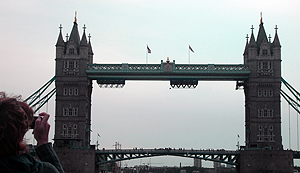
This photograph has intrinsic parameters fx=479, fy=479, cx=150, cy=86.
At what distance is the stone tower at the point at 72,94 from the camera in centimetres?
8188

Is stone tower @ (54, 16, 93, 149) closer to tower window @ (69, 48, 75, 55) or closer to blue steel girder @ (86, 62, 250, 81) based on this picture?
tower window @ (69, 48, 75, 55)

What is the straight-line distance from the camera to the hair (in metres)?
5.30

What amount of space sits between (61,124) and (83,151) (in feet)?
21.7

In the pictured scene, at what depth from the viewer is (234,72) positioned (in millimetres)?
84188

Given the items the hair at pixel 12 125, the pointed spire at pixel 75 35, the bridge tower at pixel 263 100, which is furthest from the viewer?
the pointed spire at pixel 75 35

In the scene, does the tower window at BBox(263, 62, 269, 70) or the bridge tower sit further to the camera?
the tower window at BBox(263, 62, 269, 70)

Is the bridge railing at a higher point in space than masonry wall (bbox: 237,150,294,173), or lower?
higher

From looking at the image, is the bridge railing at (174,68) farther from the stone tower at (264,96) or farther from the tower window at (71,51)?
the tower window at (71,51)

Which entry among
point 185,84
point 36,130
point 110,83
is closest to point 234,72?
point 185,84

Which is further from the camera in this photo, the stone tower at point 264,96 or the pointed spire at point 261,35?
the pointed spire at point 261,35

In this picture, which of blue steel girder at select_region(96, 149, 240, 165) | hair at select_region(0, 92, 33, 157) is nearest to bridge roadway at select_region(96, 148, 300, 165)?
blue steel girder at select_region(96, 149, 240, 165)

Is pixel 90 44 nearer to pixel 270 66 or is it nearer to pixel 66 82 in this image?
pixel 66 82

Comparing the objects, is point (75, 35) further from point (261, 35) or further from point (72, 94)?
point (261, 35)

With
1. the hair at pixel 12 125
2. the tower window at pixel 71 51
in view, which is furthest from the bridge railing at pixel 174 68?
the hair at pixel 12 125
